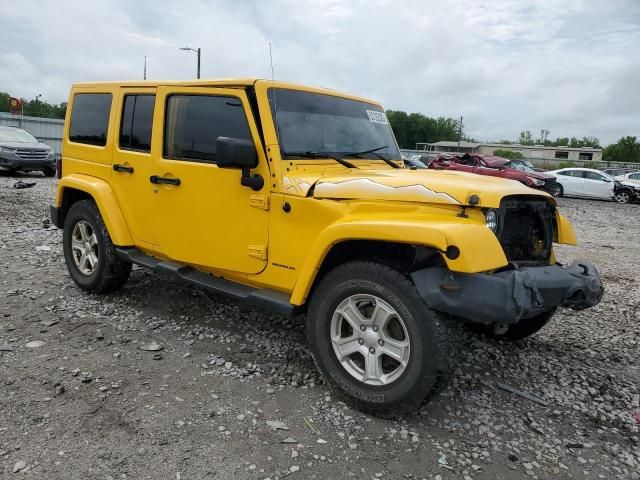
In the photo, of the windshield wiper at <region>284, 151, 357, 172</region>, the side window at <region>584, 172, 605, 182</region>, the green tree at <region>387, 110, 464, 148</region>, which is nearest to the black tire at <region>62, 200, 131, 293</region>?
the windshield wiper at <region>284, 151, 357, 172</region>

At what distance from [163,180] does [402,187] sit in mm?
1993

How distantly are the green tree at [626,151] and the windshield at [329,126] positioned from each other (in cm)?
7385

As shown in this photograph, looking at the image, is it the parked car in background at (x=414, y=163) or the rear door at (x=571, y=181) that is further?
the rear door at (x=571, y=181)

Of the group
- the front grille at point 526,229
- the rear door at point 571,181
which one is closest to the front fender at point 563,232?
the front grille at point 526,229

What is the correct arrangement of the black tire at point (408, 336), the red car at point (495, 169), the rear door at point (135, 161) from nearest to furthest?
the black tire at point (408, 336) < the rear door at point (135, 161) < the red car at point (495, 169)

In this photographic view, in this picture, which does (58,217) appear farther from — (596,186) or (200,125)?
(596,186)

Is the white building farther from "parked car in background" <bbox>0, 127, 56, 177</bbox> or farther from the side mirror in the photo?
the side mirror

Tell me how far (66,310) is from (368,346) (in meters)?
2.97

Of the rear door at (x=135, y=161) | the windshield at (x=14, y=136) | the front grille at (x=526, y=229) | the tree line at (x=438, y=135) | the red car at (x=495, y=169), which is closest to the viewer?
the front grille at (x=526, y=229)

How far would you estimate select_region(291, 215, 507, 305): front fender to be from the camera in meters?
2.68

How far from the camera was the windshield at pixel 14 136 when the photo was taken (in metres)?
15.2

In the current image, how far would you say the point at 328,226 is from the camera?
3.17 m

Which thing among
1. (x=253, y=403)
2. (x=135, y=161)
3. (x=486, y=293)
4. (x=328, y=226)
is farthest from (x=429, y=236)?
(x=135, y=161)

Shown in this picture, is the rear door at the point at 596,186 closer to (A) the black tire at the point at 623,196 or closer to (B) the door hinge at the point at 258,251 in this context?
(A) the black tire at the point at 623,196
